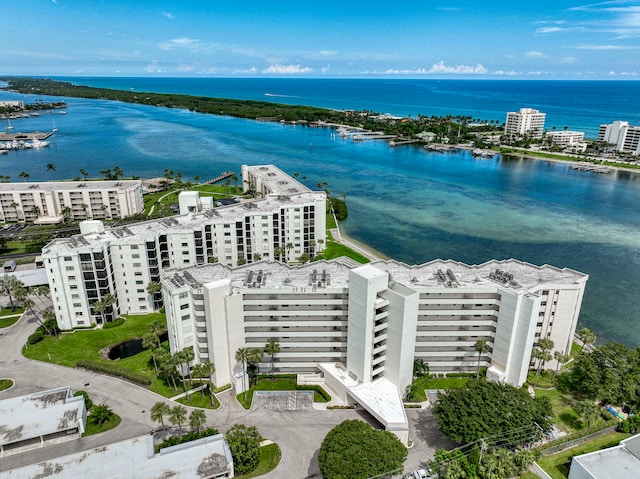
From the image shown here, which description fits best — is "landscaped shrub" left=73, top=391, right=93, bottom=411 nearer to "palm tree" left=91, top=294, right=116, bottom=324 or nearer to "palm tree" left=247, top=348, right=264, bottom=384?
"palm tree" left=91, top=294, right=116, bottom=324

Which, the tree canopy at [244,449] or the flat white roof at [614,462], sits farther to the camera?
the tree canopy at [244,449]

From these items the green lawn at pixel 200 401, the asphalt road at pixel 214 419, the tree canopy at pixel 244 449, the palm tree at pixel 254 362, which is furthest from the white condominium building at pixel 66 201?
the tree canopy at pixel 244 449

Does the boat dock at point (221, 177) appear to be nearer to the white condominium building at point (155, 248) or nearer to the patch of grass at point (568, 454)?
the white condominium building at point (155, 248)

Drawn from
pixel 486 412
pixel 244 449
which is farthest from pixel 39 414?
pixel 486 412

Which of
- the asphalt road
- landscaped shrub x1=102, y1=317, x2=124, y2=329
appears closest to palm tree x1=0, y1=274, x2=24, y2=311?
the asphalt road

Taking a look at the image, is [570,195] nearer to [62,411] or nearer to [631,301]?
[631,301]

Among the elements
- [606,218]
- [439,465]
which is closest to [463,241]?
[606,218]

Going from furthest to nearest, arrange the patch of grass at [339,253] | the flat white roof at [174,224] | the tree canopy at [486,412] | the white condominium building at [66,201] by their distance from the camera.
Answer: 1. the white condominium building at [66,201]
2. the patch of grass at [339,253]
3. the flat white roof at [174,224]
4. the tree canopy at [486,412]
